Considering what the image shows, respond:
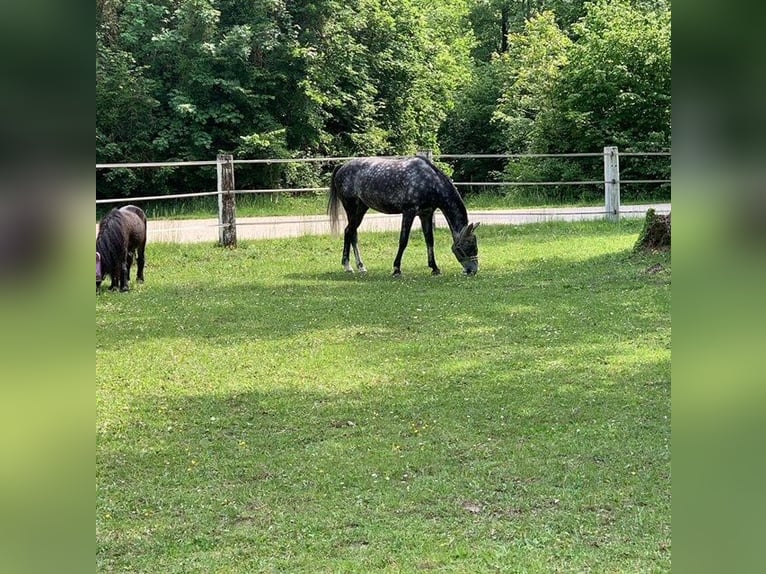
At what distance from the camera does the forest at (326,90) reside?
20.2m

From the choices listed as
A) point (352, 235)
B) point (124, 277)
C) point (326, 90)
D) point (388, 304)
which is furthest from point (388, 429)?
point (326, 90)

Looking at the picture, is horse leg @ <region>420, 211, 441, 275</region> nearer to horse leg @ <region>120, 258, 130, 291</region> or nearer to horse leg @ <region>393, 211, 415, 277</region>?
horse leg @ <region>393, 211, 415, 277</region>

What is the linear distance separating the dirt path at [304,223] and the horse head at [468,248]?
4.72m

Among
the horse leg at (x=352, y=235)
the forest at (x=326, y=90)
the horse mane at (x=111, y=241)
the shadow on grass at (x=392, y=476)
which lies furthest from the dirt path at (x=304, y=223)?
the shadow on grass at (x=392, y=476)

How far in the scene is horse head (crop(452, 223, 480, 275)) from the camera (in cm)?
954

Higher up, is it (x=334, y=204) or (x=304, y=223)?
(x=334, y=204)

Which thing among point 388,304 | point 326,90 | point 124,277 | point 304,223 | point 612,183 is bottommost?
point 388,304

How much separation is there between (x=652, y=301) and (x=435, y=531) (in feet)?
17.5

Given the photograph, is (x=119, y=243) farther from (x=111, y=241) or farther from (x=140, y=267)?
(x=140, y=267)

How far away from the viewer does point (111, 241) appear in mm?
8633

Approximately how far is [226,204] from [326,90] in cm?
1122

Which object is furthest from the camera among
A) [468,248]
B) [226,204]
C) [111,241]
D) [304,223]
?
[304,223]

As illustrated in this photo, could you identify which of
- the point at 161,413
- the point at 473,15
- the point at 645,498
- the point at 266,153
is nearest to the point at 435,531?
the point at 645,498

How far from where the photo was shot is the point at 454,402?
4.99 metres
